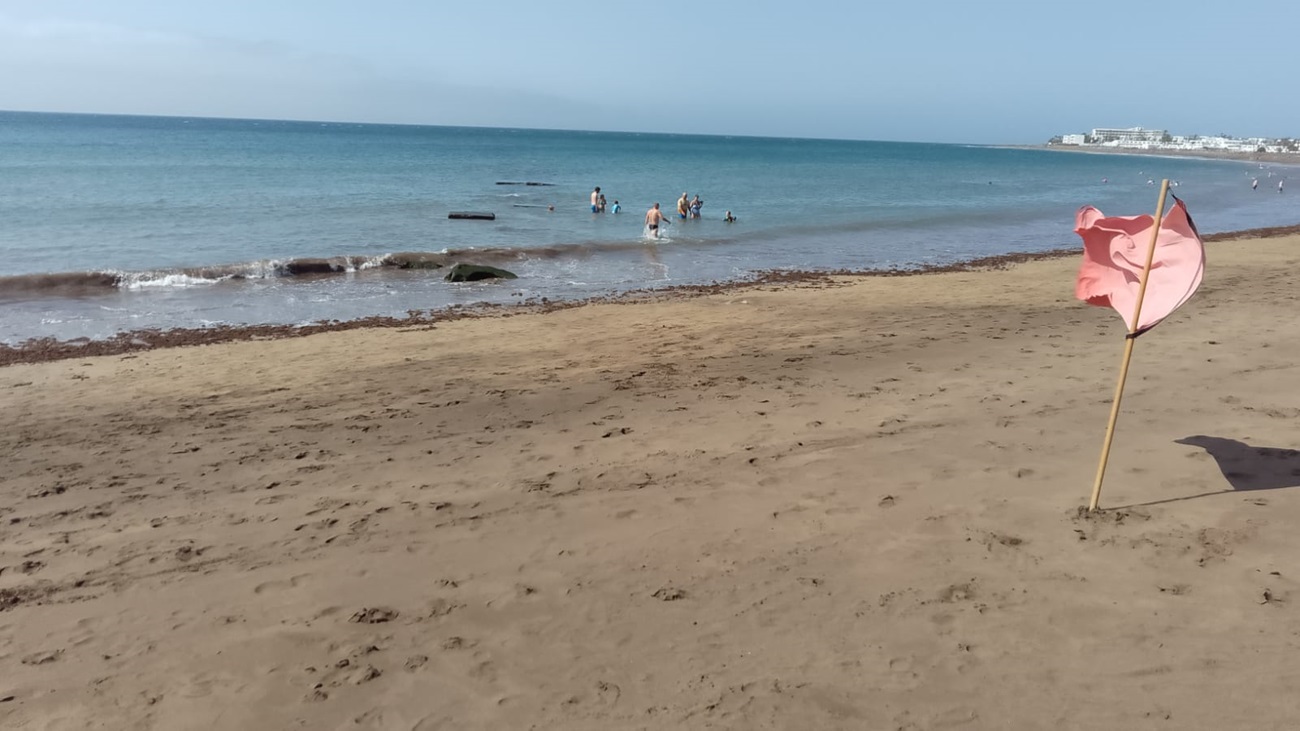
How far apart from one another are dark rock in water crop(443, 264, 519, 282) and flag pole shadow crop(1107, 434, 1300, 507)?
14.3 meters

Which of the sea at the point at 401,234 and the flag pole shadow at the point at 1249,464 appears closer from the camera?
the flag pole shadow at the point at 1249,464

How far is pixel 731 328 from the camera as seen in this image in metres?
12.3

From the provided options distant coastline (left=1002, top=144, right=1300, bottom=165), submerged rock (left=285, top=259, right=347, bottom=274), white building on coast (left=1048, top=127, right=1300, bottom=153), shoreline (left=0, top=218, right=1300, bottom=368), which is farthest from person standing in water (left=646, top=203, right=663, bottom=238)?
white building on coast (left=1048, top=127, right=1300, bottom=153)

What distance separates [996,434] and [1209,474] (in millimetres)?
1615

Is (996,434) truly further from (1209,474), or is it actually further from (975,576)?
(975,576)

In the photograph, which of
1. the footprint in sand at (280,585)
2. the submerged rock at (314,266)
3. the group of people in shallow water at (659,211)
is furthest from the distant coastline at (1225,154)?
the footprint in sand at (280,585)

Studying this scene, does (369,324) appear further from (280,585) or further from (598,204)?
(598,204)

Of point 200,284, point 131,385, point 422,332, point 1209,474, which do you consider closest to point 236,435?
point 131,385

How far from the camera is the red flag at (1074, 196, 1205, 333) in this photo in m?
5.13

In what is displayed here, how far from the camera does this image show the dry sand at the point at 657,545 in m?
4.00

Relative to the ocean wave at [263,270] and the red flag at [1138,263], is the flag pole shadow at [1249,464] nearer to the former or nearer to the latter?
the red flag at [1138,263]

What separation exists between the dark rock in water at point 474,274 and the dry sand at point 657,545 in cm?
803

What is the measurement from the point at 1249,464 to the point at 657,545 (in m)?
4.84

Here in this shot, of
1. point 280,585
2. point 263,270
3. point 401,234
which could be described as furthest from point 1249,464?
point 401,234
